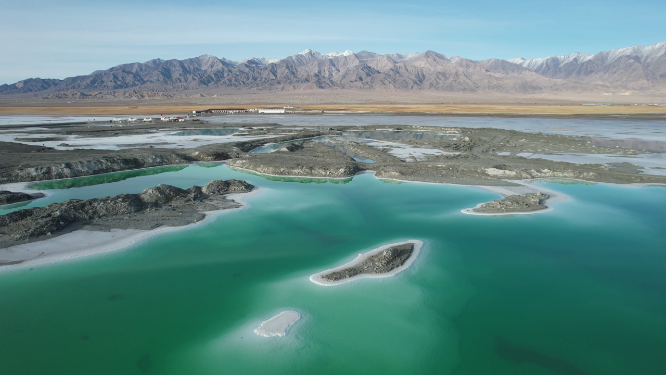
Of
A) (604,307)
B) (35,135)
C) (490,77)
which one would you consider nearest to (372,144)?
(604,307)

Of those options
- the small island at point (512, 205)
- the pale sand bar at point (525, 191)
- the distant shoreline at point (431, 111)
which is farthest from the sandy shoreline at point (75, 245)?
the distant shoreline at point (431, 111)

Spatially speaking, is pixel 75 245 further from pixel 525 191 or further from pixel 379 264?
pixel 525 191

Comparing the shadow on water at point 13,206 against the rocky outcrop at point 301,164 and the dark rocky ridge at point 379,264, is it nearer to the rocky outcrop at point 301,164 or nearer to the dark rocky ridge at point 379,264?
the rocky outcrop at point 301,164

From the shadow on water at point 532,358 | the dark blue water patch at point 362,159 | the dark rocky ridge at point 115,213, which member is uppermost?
the dark blue water patch at point 362,159

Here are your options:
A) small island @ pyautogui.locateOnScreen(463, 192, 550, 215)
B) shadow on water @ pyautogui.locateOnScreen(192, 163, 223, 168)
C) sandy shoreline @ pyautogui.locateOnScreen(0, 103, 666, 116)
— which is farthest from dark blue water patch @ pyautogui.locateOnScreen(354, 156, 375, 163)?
sandy shoreline @ pyautogui.locateOnScreen(0, 103, 666, 116)

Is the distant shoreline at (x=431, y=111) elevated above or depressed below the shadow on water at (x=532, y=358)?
above
